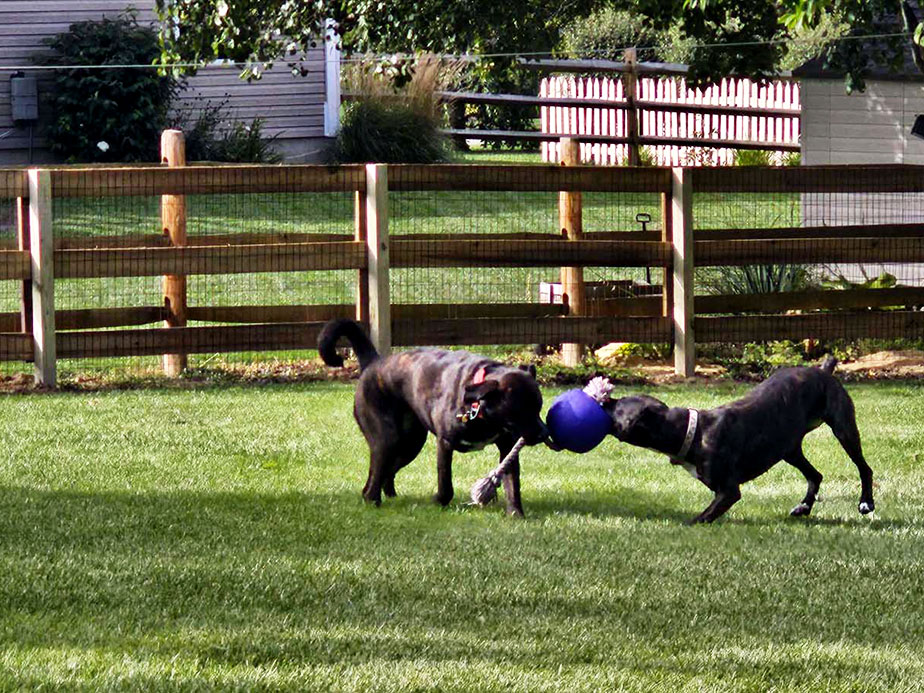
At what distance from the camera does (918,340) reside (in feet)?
45.0

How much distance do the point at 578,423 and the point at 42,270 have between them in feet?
18.9

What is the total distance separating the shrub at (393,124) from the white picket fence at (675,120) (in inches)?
131

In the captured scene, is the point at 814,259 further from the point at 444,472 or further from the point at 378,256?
the point at 444,472

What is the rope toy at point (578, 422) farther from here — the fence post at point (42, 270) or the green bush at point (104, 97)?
the green bush at point (104, 97)

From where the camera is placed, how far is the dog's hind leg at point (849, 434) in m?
7.62

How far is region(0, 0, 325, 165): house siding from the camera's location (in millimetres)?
24047

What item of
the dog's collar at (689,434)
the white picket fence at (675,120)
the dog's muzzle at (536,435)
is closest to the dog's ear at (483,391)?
the dog's muzzle at (536,435)

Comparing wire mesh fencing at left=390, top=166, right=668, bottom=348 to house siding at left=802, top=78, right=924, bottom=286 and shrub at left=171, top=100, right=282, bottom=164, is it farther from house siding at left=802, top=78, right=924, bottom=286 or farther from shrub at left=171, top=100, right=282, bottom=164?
shrub at left=171, top=100, right=282, bottom=164

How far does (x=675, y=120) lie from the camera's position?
3003 cm

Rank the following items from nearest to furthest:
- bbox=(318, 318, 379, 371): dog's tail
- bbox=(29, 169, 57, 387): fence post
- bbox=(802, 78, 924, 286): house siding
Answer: bbox=(318, 318, 379, 371): dog's tail < bbox=(29, 169, 57, 387): fence post < bbox=(802, 78, 924, 286): house siding

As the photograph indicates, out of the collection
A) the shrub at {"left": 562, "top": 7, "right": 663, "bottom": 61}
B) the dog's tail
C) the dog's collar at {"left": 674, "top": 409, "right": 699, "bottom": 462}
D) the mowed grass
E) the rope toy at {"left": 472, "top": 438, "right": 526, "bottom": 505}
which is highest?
the shrub at {"left": 562, "top": 7, "right": 663, "bottom": 61}

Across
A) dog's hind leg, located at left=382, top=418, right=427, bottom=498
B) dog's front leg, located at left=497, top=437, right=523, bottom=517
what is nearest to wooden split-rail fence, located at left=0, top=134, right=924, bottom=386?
dog's hind leg, located at left=382, top=418, right=427, bottom=498

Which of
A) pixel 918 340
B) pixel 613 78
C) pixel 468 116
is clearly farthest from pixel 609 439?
pixel 468 116

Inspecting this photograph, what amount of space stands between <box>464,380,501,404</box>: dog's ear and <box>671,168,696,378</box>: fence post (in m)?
5.88
